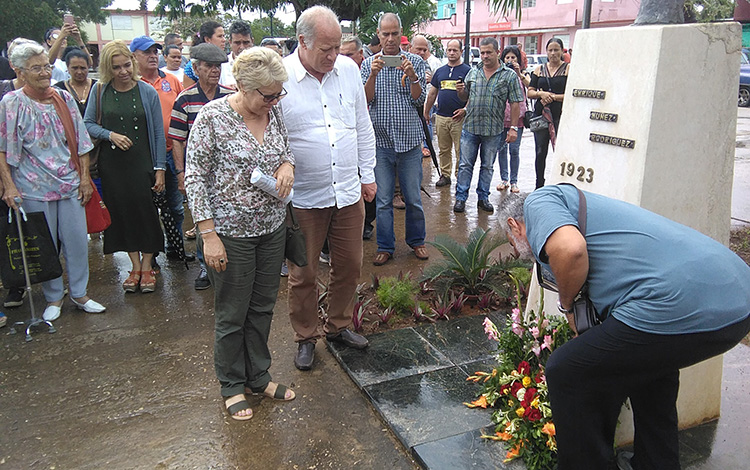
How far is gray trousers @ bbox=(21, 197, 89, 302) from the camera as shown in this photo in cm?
443

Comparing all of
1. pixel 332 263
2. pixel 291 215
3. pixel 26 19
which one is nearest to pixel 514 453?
pixel 332 263

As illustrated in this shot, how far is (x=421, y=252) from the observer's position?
18.6 feet

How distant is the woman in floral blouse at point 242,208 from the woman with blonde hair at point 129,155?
2.03 m

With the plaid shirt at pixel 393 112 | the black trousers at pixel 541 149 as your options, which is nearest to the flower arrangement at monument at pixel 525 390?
the plaid shirt at pixel 393 112

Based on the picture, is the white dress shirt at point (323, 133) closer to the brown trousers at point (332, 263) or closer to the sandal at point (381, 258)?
the brown trousers at point (332, 263)

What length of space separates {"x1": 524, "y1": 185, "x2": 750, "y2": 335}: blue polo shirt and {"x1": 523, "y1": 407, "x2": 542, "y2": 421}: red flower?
0.74 meters

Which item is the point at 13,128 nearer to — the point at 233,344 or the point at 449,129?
the point at 233,344

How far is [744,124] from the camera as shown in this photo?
15039mm

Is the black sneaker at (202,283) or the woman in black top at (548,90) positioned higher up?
the woman in black top at (548,90)

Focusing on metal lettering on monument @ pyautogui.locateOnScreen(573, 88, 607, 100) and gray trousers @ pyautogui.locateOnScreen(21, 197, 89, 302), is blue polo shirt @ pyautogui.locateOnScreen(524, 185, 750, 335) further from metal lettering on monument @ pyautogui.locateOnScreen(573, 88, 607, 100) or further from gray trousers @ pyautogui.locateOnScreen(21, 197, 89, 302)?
gray trousers @ pyautogui.locateOnScreen(21, 197, 89, 302)

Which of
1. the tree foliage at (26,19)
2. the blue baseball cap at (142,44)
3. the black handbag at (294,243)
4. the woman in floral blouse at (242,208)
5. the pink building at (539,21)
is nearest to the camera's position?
the woman in floral blouse at (242,208)

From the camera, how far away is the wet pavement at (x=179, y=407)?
2.90m

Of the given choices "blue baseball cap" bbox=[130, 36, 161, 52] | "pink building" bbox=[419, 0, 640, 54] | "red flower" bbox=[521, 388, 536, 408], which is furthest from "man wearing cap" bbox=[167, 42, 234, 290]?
"pink building" bbox=[419, 0, 640, 54]

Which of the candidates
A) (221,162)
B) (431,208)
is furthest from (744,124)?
(221,162)
